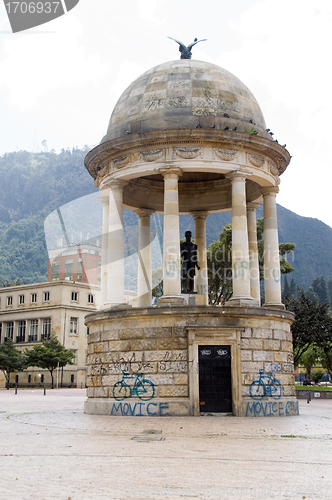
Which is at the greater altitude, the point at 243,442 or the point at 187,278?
the point at 187,278

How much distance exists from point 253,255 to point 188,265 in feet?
11.6

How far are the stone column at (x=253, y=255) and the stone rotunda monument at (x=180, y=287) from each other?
0.22 feet

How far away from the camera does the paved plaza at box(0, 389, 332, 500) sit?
8461mm

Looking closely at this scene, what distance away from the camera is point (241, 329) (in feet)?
76.1

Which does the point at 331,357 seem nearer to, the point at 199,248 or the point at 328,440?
the point at 199,248

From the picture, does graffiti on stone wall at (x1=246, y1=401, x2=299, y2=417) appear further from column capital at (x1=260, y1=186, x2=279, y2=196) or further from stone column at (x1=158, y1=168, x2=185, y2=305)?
column capital at (x1=260, y1=186, x2=279, y2=196)

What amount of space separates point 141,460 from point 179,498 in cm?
353

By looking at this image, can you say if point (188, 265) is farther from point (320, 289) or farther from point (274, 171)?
point (320, 289)

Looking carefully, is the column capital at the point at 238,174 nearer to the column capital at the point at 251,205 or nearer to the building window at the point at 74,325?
the column capital at the point at 251,205

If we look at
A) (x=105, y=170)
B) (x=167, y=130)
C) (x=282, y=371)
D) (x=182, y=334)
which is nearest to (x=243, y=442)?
(x=182, y=334)

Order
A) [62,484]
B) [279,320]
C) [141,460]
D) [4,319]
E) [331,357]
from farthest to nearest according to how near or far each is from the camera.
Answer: [4,319], [331,357], [279,320], [141,460], [62,484]

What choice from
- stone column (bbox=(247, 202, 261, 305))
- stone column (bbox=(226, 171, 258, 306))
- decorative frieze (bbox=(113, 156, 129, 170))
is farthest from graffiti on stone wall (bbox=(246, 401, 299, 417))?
decorative frieze (bbox=(113, 156, 129, 170))

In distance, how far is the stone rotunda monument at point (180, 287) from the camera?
2272 cm

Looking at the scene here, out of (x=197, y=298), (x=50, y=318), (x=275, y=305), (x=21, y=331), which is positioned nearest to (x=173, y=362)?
(x=275, y=305)
